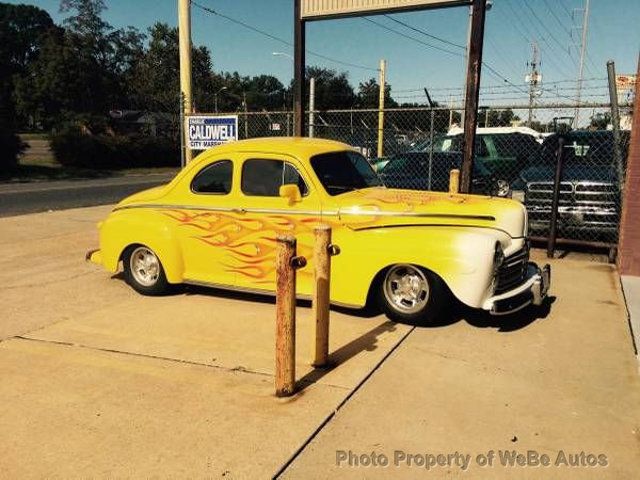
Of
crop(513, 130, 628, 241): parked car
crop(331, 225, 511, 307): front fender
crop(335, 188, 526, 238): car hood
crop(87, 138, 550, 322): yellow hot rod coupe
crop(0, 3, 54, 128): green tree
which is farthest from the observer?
crop(0, 3, 54, 128): green tree

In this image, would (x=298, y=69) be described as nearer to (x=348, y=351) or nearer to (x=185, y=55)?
(x=185, y=55)

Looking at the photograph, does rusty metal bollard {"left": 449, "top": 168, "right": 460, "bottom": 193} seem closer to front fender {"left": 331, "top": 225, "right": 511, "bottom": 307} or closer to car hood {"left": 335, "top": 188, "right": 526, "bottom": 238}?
car hood {"left": 335, "top": 188, "right": 526, "bottom": 238}

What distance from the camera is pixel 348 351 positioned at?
15.1ft

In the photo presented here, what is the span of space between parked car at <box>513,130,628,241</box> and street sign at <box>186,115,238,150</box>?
5.16m

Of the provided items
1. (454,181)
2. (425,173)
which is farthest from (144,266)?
(425,173)

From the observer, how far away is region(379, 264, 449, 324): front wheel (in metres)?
4.96

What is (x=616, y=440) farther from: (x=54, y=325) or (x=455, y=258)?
(x=54, y=325)

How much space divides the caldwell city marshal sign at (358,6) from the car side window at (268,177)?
371 cm

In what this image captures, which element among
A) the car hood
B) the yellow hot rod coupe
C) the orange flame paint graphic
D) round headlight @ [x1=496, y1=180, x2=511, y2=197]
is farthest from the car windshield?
round headlight @ [x1=496, y1=180, x2=511, y2=197]

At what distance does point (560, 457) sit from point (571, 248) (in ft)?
22.5

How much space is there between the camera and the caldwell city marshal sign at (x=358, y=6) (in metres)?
7.70

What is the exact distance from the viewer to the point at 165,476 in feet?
9.45

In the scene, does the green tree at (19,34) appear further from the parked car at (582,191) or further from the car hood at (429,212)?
the car hood at (429,212)

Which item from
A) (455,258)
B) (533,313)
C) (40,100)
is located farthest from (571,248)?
(40,100)
